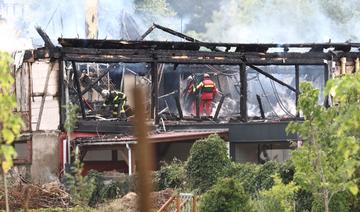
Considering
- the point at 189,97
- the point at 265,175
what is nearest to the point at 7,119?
the point at 265,175

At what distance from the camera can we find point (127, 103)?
78.5ft

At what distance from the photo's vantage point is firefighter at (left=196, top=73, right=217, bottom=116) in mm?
24969

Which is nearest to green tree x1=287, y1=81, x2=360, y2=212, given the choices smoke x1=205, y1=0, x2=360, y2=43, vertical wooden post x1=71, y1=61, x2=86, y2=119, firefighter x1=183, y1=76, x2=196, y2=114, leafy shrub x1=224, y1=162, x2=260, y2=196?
leafy shrub x1=224, y1=162, x2=260, y2=196

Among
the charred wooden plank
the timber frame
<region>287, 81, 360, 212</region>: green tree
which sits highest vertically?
the charred wooden plank

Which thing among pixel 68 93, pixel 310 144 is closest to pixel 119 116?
pixel 68 93

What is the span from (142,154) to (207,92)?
2170 centimetres

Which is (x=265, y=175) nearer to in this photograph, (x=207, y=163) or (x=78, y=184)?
(x=207, y=163)

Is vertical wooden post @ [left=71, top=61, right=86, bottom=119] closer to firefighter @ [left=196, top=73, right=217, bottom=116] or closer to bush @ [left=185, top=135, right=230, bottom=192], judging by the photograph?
firefighter @ [left=196, top=73, right=217, bottom=116]

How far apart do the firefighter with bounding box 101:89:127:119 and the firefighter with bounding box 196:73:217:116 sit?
291 cm

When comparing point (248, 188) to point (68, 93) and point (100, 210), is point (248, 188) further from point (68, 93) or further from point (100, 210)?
point (68, 93)

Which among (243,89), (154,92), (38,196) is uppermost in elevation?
(243,89)

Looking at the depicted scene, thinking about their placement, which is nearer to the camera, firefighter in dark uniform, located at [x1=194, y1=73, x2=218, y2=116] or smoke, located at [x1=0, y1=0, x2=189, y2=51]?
firefighter in dark uniform, located at [x1=194, y1=73, x2=218, y2=116]

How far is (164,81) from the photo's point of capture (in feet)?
89.7

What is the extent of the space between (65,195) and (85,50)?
17.9 ft
